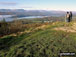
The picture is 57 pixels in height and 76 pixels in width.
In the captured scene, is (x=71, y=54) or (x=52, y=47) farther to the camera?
Result: (x=52, y=47)

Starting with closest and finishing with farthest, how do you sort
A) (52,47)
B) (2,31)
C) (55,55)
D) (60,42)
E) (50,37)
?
(55,55) → (52,47) → (60,42) → (50,37) → (2,31)

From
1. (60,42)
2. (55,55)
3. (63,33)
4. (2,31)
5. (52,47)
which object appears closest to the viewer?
(55,55)

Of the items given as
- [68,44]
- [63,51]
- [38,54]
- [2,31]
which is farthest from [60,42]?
[2,31]

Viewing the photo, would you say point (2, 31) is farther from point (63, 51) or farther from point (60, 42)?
point (63, 51)

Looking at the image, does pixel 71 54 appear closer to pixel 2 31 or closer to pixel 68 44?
pixel 68 44

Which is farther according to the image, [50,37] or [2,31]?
[2,31]

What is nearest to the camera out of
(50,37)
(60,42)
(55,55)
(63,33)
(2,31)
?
(55,55)

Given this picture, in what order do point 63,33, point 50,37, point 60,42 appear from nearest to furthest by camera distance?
point 60,42, point 50,37, point 63,33
